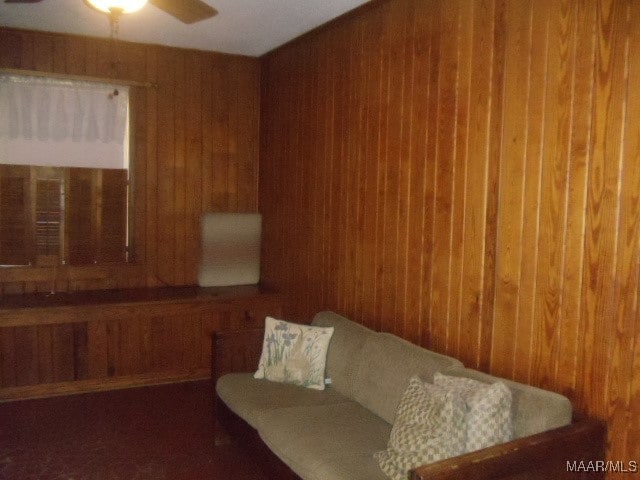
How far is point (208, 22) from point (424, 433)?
10.1 ft

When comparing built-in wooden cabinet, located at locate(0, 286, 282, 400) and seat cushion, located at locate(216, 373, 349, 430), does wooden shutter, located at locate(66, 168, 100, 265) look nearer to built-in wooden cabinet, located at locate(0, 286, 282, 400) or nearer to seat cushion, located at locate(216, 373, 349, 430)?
built-in wooden cabinet, located at locate(0, 286, 282, 400)

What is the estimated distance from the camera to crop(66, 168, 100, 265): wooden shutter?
4.42 metres

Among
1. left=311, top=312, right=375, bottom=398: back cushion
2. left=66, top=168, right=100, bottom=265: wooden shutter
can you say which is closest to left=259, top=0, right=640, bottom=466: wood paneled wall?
left=311, top=312, right=375, bottom=398: back cushion

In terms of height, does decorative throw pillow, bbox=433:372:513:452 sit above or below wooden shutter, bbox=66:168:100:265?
below

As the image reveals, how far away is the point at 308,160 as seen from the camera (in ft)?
13.8

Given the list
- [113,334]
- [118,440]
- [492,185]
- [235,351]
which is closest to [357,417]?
[235,351]

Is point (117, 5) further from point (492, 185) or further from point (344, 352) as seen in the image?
point (344, 352)

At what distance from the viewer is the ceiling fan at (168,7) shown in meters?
2.23

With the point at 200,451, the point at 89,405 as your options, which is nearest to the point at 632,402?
the point at 200,451

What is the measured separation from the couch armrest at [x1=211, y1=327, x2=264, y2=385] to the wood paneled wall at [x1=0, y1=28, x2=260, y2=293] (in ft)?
5.22

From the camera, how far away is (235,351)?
3.46 meters

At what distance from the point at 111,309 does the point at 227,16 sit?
216 cm

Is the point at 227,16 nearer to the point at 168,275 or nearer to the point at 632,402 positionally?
the point at 168,275

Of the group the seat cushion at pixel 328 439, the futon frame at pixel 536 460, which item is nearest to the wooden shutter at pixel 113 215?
the seat cushion at pixel 328 439
